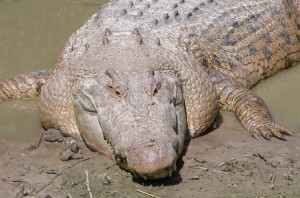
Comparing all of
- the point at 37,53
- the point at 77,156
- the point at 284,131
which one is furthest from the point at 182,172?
the point at 37,53

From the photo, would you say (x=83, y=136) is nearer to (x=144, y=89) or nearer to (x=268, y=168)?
(x=144, y=89)

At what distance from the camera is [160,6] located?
7.83 metres

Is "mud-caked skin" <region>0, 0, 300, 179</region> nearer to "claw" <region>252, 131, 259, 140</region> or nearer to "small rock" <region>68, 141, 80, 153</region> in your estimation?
"claw" <region>252, 131, 259, 140</region>

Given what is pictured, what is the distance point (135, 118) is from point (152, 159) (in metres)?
0.58

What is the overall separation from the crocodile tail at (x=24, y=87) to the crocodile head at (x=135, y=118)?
1.22 meters

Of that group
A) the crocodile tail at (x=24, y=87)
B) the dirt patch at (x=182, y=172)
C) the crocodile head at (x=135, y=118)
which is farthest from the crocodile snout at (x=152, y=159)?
the crocodile tail at (x=24, y=87)

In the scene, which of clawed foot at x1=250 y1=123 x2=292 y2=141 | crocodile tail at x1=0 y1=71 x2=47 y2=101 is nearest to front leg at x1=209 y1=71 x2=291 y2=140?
clawed foot at x1=250 y1=123 x2=292 y2=141

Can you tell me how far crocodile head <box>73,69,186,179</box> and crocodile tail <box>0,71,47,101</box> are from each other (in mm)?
1219

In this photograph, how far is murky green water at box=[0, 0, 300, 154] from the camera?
694cm

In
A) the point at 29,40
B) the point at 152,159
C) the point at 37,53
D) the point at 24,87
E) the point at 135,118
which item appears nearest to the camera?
the point at 152,159

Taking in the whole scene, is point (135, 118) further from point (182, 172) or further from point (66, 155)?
point (66, 155)

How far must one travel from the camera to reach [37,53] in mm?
8828

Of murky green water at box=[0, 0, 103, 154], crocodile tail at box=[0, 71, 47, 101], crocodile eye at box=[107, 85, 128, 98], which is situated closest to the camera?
crocodile eye at box=[107, 85, 128, 98]

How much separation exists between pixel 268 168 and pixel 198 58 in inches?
73.9
